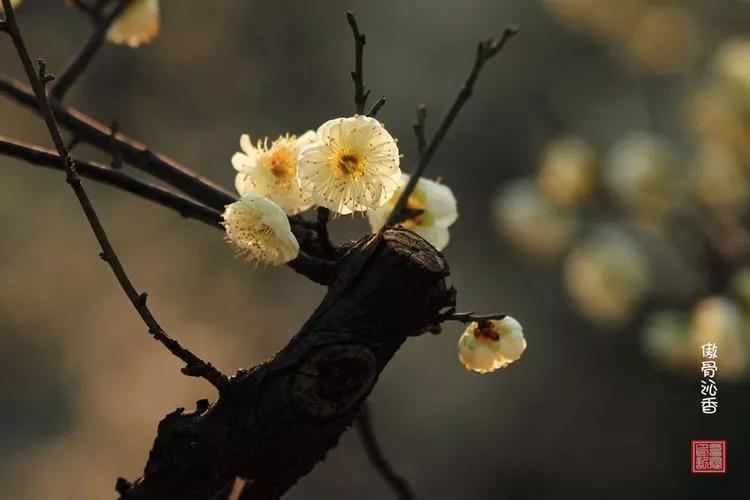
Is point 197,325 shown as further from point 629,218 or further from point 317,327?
point 317,327

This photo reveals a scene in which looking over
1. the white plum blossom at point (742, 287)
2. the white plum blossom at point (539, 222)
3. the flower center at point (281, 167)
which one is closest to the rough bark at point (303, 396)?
the flower center at point (281, 167)

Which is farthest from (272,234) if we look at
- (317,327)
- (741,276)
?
(741,276)

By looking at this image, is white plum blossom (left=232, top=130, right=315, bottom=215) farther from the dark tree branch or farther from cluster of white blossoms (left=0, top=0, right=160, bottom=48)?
cluster of white blossoms (left=0, top=0, right=160, bottom=48)

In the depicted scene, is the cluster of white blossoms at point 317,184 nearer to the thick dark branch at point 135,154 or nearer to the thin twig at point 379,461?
the thick dark branch at point 135,154

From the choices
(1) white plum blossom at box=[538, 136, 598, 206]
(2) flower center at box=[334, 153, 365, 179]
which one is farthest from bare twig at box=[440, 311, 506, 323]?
(1) white plum blossom at box=[538, 136, 598, 206]

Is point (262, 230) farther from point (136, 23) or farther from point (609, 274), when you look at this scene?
point (609, 274)

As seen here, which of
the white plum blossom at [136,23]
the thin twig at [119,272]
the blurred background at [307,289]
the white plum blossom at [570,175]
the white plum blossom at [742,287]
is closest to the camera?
the thin twig at [119,272]

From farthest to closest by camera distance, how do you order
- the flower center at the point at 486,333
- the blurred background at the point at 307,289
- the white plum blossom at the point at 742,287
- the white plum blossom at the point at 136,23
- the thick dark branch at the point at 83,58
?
1. the blurred background at the point at 307,289
2. the white plum blossom at the point at 742,287
3. the white plum blossom at the point at 136,23
4. the thick dark branch at the point at 83,58
5. the flower center at the point at 486,333
